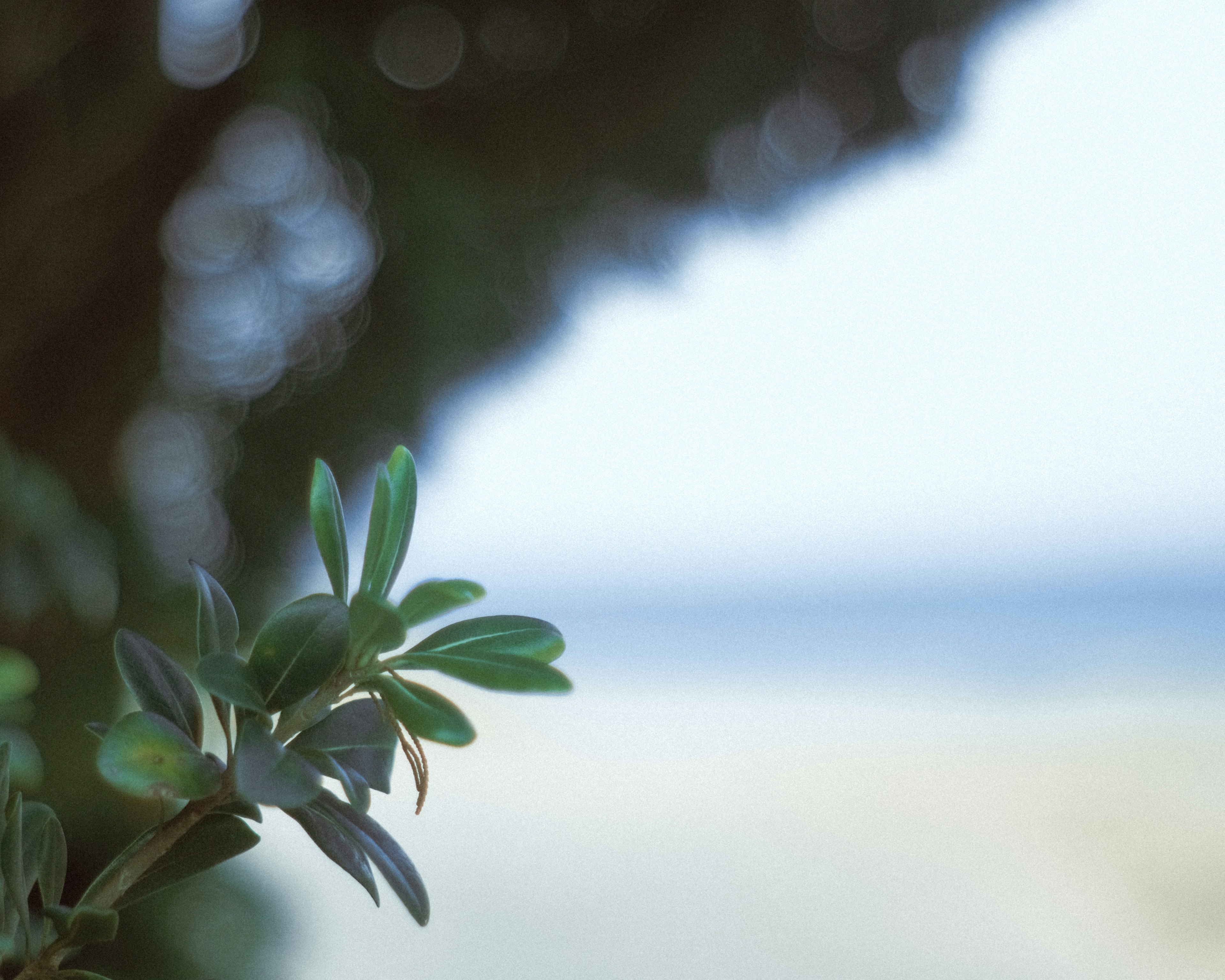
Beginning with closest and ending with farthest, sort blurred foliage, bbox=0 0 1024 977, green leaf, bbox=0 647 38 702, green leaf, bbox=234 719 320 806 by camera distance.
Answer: green leaf, bbox=234 719 320 806
green leaf, bbox=0 647 38 702
blurred foliage, bbox=0 0 1024 977

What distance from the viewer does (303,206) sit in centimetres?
83

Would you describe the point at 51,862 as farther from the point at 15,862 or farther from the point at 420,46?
the point at 420,46

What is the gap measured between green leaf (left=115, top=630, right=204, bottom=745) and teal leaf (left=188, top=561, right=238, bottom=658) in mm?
10

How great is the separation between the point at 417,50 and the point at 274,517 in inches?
17.3

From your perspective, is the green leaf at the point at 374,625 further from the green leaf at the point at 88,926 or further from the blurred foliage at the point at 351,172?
the blurred foliage at the point at 351,172

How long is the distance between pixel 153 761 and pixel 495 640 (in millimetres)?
67

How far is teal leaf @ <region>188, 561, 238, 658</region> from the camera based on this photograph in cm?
20

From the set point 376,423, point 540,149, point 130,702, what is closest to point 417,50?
point 540,149

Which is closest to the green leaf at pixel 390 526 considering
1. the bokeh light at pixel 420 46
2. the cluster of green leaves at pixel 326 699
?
the cluster of green leaves at pixel 326 699

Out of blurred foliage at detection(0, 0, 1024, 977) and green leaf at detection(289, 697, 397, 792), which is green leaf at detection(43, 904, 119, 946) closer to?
green leaf at detection(289, 697, 397, 792)

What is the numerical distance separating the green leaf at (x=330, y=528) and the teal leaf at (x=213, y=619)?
0.02 meters

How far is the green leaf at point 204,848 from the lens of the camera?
19 cm

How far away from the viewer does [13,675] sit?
26 centimetres

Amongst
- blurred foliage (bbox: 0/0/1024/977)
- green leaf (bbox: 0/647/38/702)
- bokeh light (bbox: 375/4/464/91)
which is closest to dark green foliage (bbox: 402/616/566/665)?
green leaf (bbox: 0/647/38/702)
